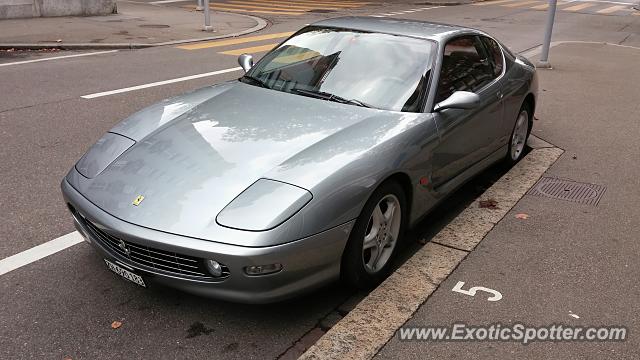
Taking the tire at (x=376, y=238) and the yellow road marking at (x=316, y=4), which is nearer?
the tire at (x=376, y=238)

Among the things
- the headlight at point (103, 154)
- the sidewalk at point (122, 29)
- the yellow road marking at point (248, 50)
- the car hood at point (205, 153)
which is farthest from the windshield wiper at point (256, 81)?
the sidewalk at point (122, 29)

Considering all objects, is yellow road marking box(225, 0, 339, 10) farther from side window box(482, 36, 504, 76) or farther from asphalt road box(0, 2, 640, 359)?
side window box(482, 36, 504, 76)

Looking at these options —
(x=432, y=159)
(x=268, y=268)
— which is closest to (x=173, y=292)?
(x=268, y=268)

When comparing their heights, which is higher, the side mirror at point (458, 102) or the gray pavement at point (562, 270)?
the side mirror at point (458, 102)

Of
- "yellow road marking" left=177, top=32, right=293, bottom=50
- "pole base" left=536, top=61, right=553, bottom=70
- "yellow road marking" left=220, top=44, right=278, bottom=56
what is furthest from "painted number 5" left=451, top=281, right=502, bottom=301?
"yellow road marking" left=177, top=32, right=293, bottom=50

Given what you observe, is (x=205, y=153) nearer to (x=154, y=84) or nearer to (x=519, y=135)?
(x=519, y=135)

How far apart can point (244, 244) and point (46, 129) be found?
469 centimetres

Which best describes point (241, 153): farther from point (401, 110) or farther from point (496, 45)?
point (496, 45)

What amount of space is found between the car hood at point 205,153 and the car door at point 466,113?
51 cm

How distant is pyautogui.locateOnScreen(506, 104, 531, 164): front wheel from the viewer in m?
5.82

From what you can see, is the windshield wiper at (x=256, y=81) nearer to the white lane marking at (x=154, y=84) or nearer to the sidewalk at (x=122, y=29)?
the white lane marking at (x=154, y=84)

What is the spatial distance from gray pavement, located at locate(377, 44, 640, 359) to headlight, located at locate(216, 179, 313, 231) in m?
0.87

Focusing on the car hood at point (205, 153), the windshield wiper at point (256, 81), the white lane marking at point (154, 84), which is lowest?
the white lane marking at point (154, 84)

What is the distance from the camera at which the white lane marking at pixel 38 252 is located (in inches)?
150
